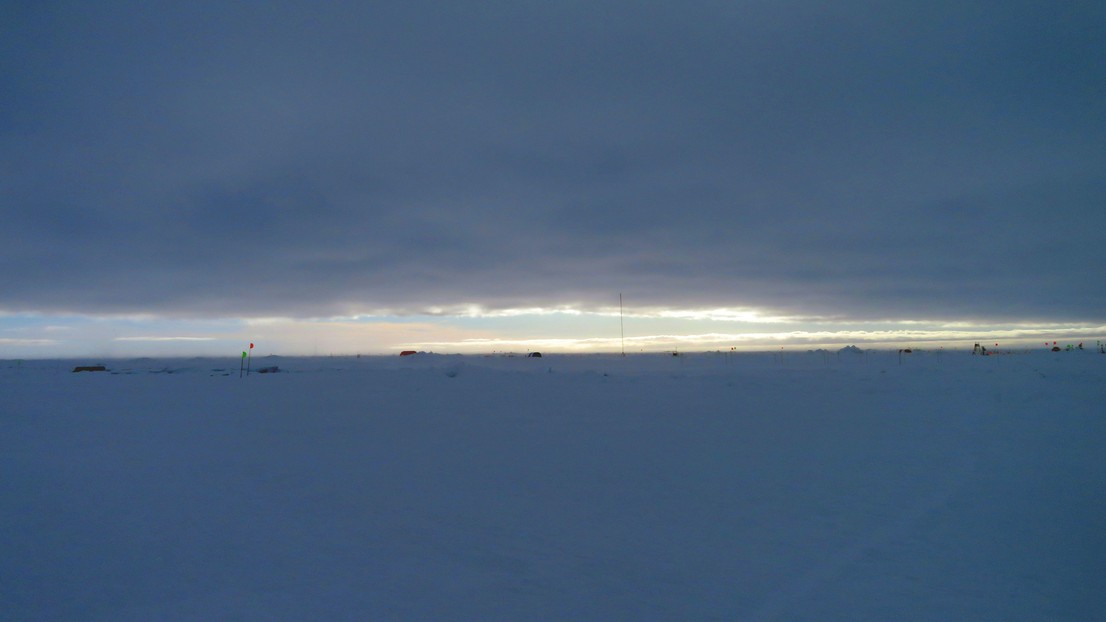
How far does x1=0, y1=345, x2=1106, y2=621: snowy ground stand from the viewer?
8.16m

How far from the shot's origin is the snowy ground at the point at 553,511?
8156mm

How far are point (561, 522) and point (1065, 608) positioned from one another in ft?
24.4

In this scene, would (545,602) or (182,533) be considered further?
(182,533)

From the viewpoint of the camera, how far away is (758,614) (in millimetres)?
7875

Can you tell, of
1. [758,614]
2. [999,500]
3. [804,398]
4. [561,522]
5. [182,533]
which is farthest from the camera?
[804,398]

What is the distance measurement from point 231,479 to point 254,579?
17.3 ft

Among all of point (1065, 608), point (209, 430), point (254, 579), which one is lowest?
point (1065, 608)

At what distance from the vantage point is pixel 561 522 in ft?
36.3

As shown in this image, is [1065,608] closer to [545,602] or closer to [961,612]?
[961,612]

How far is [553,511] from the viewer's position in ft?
38.2

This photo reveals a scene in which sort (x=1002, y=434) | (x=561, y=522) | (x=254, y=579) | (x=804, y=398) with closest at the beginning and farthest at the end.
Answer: (x=254, y=579) < (x=561, y=522) < (x=1002, y=434) < (x=804, y=398)

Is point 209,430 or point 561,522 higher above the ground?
point 209,430

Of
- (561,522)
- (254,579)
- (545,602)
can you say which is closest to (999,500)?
(561,522)

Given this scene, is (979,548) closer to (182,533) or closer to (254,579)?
(254,579)
